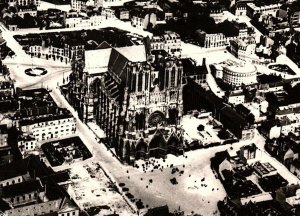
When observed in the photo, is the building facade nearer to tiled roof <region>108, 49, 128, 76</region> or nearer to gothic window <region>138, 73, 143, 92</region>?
tiled roof <region>108, 49, 128, 76</region>

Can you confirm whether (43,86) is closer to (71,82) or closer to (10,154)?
(71,82)

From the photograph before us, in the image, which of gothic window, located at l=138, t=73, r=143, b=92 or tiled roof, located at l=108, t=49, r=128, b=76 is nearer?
gothic window, located at l=138, t=73, r=143, b=92

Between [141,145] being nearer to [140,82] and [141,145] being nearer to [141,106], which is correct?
[141,106]

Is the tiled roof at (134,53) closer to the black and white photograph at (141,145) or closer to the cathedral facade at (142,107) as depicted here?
the black and white photograph at (141,145)

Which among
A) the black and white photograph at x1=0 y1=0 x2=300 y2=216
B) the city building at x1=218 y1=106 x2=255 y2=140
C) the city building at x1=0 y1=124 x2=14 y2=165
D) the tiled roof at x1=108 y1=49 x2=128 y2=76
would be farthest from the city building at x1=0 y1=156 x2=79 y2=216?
the city building at x1=218 y1=106 x2=255 y2=140

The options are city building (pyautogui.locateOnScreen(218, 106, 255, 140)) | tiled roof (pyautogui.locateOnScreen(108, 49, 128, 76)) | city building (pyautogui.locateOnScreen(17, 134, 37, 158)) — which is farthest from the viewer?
city building (pyautogui.locateOnScreen(218, 106, 255, 140))

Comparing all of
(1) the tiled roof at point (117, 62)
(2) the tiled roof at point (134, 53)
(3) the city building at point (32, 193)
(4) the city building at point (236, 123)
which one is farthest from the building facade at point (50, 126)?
(4) the city building at point (236, 123)

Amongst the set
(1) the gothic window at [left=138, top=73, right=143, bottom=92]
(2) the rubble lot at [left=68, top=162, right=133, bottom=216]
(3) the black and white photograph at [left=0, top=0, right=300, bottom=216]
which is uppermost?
(1) the gothic window at [left=138, top=73, right=143, bottom=92]

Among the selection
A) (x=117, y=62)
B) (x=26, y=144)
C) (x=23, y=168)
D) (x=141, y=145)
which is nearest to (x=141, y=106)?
(x=141, y=145)
